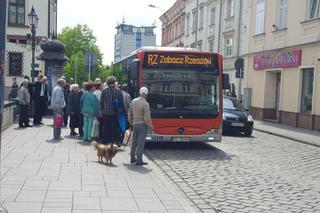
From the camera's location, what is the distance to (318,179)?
10.8 m

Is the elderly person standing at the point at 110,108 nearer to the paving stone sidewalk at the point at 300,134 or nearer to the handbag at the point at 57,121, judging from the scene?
the handbag at the point at 57,121

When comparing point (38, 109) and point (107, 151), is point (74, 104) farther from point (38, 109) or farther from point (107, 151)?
point (107, 151)

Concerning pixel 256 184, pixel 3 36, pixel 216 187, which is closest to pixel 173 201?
pixel 216 187

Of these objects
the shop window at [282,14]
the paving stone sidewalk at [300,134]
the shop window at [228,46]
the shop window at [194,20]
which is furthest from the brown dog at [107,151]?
the shop window at [194,20]

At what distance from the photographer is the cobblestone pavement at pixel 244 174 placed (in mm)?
Answer: 8141

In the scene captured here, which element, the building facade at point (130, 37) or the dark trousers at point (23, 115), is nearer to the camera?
the dark trousers at point (23, 115)

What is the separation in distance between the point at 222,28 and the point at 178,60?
27.4m

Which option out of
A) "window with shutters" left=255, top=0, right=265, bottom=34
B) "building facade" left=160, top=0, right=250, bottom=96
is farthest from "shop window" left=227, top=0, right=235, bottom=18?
"window with shutters" left=255, top=0, right=265, bottom=34

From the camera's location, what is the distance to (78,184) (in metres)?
8.63

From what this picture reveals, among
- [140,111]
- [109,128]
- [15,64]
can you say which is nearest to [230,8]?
[15,64]

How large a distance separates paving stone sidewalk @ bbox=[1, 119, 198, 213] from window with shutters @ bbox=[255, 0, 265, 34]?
811 inches

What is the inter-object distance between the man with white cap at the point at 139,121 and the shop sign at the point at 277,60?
1622cm

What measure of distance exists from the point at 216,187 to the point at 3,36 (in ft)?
16.8

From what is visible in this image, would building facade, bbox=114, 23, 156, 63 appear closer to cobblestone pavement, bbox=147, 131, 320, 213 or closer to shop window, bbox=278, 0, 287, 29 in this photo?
shop window, bbox=278, 0, 287, 29
